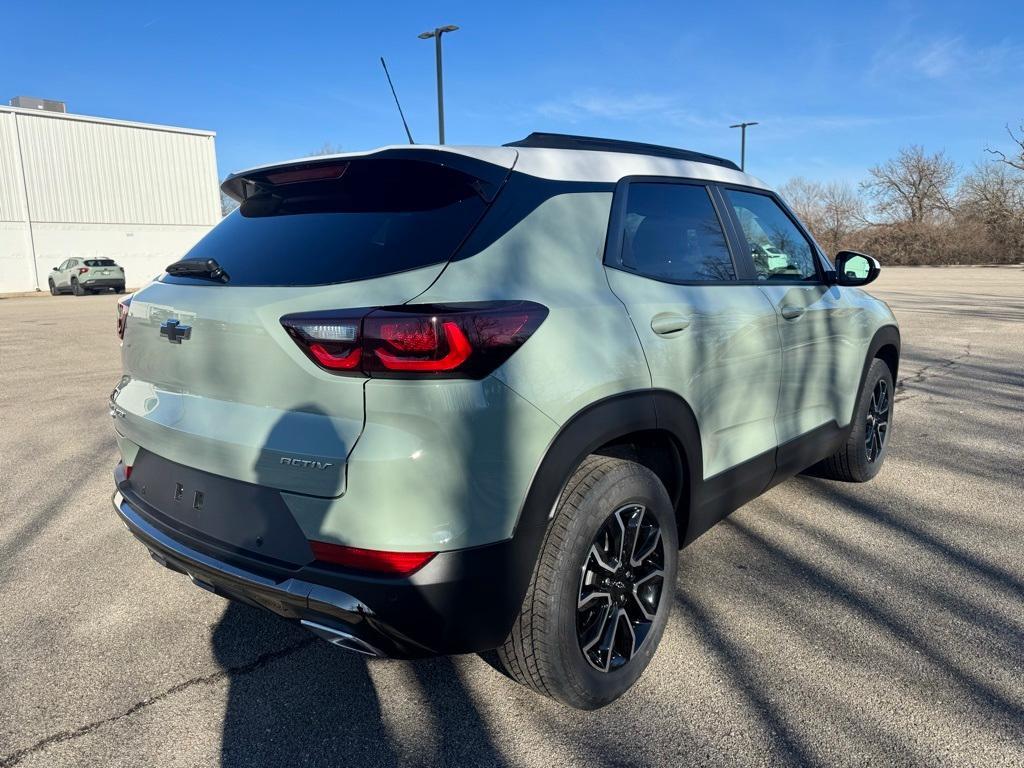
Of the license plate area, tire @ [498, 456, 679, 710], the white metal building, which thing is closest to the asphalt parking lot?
tire @ [498, 456, 679, 710]

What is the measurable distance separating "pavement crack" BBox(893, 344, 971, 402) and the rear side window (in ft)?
15.9

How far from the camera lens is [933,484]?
14.9 feet

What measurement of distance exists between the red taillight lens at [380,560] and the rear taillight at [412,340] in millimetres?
459

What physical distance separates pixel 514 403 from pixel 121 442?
166 cm

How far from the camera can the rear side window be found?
2615 mm

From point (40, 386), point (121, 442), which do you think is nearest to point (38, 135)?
point (40, 386)

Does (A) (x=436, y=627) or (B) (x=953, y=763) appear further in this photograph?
(B) (x=953, y=763)

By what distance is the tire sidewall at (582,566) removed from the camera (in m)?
2.18

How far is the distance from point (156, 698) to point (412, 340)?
5.26ft

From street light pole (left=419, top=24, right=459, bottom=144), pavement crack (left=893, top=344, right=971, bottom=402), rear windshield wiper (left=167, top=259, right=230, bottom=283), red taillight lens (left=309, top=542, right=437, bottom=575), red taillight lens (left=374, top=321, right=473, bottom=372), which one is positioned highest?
street light pole (left=419, top=24, right=459, bottom=144)

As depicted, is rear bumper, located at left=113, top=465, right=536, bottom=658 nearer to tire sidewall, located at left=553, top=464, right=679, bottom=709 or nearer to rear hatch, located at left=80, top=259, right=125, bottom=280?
tire sidewall, located at left=553, top=464, right=679, bottom=709

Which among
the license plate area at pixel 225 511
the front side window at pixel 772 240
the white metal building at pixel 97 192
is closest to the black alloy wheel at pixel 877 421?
the front side window at pixel 772 240

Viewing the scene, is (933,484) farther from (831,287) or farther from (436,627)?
(436,627)

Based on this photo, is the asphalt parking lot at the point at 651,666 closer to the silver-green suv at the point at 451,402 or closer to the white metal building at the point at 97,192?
the silver-green suv at the point at 451,402
